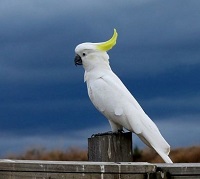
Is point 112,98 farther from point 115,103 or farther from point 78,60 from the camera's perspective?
point 78,60

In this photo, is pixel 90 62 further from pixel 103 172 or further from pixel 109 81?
pixel 103 172

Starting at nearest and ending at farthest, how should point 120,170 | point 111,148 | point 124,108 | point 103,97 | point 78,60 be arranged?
point 120,170, point 111,148, point 124,108, point 103,97, point 78,60

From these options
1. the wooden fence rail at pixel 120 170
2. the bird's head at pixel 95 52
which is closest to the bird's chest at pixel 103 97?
the bird's head at pixel 95 52

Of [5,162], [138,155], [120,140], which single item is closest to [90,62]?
[120,140]

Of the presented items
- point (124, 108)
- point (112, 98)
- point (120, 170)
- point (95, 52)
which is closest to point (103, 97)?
point (112, 98)

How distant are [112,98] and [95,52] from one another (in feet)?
1.77

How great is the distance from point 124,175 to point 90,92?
2.53 metres

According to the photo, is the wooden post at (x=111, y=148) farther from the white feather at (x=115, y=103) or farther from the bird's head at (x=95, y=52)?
the bird's head at (x=95, y=52)

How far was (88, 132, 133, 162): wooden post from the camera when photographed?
554cm

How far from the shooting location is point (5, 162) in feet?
13.6

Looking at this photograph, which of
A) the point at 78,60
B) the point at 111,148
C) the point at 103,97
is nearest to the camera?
the point at 111,148

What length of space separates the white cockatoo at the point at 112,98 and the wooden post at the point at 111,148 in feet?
0.46

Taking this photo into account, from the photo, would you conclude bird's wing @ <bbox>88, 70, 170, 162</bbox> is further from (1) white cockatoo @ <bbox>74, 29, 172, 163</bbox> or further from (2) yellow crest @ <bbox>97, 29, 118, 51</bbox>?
(2) yellow crest @ <bbox>97, 29, 118, 51</bbox>

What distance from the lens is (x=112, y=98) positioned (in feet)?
19.0
